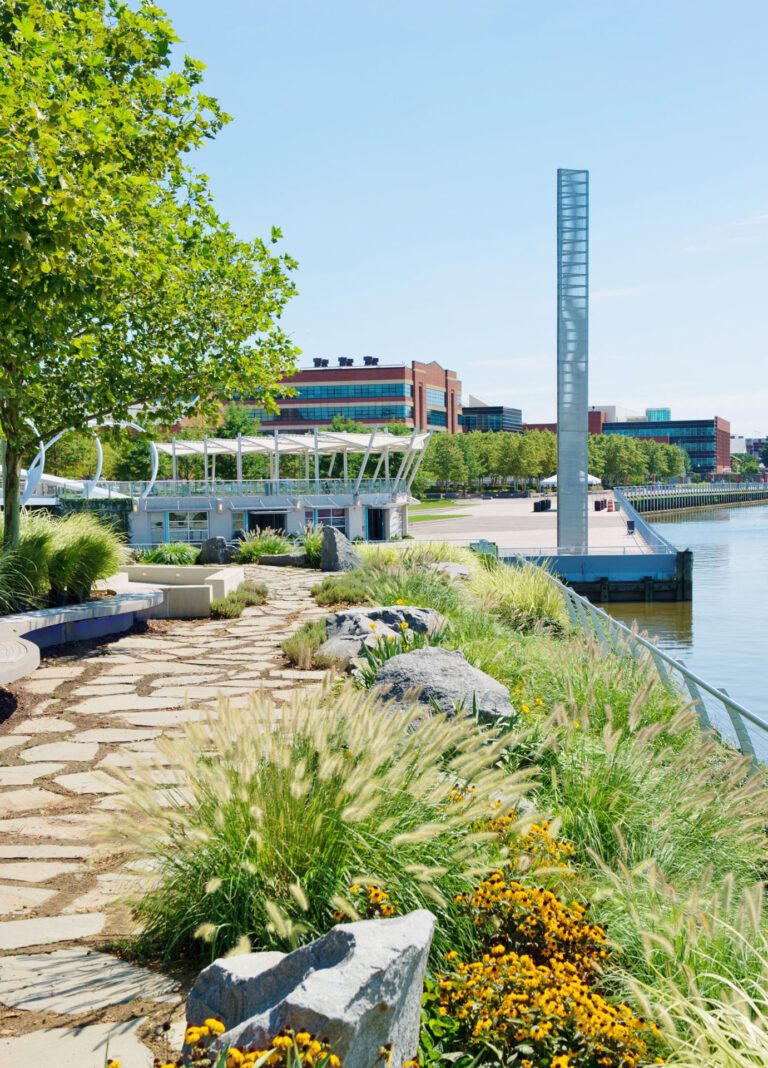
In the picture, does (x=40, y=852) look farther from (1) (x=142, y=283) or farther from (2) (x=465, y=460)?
(2) (x=465, y=460)

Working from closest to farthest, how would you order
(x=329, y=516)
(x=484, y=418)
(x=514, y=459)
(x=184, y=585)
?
(x=184, y=585) → (x=329, y=516) → (x=514, y=459) → (x=484, y=418)

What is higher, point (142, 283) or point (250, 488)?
point (142, 283)

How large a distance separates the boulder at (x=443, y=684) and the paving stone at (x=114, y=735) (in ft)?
5.65

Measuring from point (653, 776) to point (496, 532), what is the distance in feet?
142

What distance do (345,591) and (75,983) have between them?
11.2 metres

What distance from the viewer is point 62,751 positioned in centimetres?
645

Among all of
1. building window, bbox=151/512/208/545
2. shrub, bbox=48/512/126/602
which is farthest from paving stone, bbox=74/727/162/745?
building window, bbox=151/512/208/545

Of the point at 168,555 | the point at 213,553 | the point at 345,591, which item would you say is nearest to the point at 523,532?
the point at 213,553

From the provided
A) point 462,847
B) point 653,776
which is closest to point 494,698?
point 653,776

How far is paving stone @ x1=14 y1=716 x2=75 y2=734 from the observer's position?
23.0 ft

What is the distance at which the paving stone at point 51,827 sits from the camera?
490cm

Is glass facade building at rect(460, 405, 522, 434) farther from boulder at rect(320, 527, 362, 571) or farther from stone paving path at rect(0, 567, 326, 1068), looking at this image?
stone paving path at rect(0, 567, 326, 1068)

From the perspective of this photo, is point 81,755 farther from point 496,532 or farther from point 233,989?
point 496,532

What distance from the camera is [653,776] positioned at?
484 centimetres
